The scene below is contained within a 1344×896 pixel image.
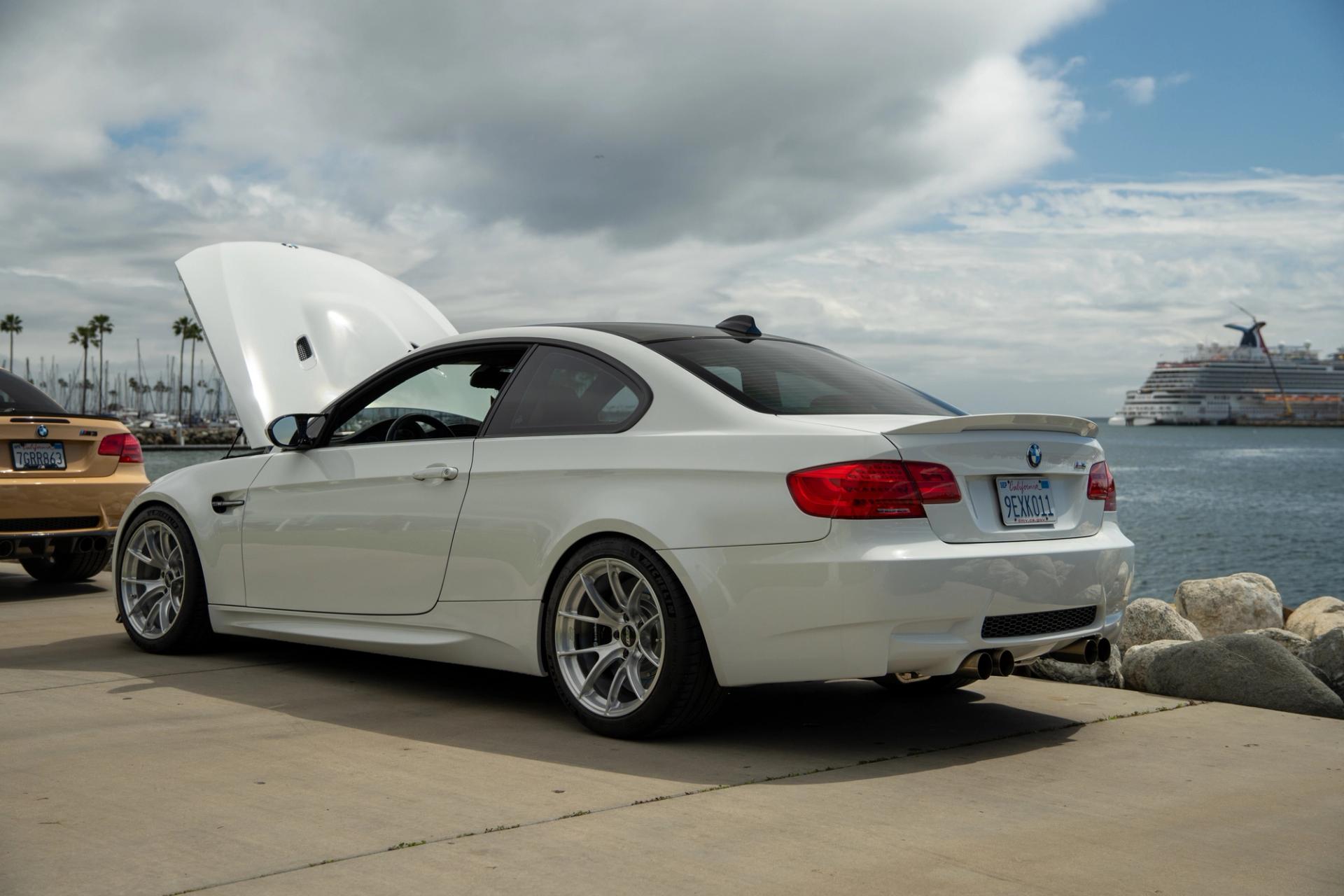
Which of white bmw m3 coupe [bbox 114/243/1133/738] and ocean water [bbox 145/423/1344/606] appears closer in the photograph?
white bmw m3 coupe [bbox 114/243/1133/738]

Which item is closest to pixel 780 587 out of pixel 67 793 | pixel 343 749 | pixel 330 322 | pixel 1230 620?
pixel 343 749

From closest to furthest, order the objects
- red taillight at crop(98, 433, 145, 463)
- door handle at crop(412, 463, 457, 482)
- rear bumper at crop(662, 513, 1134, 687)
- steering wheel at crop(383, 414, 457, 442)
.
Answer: rear bumper at crop(662, 513, 1134, 687), door handle at crop(412, 463, 457, 482), steering wheel at crop(383, 414, 457, 442), red taillight at crop(98, 433, 145, 463)

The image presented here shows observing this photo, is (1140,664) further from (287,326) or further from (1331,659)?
(287,326)

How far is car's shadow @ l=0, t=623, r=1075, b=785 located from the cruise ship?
16796cm

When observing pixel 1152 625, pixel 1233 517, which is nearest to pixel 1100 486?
pixel 1152 625

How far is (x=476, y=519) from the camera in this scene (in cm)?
486

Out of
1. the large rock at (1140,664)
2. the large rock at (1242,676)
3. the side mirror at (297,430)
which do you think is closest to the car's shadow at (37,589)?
the side mirror at (297,430)

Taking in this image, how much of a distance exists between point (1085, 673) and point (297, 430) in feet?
12.4

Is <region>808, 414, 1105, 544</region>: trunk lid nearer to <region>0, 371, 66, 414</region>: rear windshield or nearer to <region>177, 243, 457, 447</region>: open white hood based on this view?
<region>177, 243, 457, 447</region>: open white hood

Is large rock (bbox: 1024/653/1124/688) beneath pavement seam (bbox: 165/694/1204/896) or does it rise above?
beneath

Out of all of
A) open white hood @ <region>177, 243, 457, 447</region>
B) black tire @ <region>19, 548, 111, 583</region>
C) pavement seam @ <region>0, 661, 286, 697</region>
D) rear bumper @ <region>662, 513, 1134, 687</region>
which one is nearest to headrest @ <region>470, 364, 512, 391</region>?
rear bumper @ <region>662, 513, 1134, 687</region>

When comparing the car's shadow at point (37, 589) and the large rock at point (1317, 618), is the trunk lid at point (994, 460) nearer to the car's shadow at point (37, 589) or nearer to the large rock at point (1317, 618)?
the large rock at point (1317, 618)

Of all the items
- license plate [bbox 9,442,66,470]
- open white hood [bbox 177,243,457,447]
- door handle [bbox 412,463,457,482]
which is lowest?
door handle [bbox 412,463,457,482]

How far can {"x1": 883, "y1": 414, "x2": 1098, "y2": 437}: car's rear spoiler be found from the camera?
417 cm
